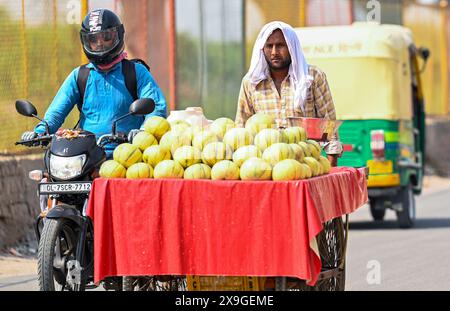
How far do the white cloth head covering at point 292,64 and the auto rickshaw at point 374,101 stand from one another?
7522mm

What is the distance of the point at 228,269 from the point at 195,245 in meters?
0.23

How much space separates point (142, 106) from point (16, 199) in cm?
546

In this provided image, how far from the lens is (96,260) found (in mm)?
7441

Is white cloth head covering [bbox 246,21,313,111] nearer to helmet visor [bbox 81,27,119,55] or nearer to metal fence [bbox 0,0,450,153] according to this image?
helmet visor [bbox 81,27,119,55]

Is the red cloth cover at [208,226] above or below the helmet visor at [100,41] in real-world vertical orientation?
below


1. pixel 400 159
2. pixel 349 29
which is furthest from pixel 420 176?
pixel 349 29

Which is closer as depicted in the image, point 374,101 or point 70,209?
point 70,209

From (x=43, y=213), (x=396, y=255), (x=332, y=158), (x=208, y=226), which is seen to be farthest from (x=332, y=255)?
(x=396, y=255)

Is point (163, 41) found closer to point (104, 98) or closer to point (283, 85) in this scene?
point (104, 98)

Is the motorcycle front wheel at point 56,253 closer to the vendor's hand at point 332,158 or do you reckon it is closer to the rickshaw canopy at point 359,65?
the vendor's hand at point 332,158

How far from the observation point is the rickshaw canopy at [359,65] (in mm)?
16641

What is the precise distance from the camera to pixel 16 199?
13.4 meters

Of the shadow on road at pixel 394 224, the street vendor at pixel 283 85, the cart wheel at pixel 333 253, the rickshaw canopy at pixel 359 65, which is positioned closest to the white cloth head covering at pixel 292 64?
the street vendor at pixel 283 85

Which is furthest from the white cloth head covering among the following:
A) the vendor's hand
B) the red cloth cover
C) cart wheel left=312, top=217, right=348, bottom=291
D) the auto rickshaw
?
Result: the auto rickshaw
